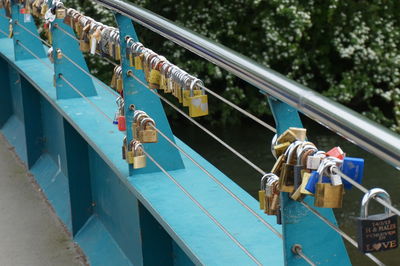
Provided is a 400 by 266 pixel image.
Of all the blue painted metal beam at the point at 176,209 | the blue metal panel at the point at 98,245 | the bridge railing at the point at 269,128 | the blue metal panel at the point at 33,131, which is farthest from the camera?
the blue metal panel at the point at 33,131

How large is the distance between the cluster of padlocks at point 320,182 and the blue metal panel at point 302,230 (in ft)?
0.18

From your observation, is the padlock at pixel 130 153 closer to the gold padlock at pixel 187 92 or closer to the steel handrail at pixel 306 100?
A: the gold padlock at pixel 187 92

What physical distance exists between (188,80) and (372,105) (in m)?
12.0

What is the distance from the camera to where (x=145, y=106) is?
3359 millimetres

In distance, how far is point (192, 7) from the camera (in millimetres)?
13633

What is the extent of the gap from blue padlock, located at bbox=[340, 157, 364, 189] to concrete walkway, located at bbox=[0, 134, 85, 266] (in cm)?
241

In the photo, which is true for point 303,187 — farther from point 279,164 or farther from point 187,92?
point 187,92

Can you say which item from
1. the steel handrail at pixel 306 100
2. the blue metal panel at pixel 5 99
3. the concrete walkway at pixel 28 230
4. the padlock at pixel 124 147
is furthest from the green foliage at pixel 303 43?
the steel handrail at pixel 306 100

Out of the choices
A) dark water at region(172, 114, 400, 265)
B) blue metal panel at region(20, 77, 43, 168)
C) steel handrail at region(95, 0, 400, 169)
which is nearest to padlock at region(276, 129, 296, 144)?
steel handrail at region(95, 0, 400, 169)

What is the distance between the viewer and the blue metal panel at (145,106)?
10.9 ft

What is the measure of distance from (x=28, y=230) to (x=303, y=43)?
33.6ft

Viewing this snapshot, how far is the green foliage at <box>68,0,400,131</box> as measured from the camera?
1330 centimetres

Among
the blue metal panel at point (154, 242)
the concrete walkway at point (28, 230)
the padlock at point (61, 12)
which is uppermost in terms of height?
the padlock at point (61, 12)

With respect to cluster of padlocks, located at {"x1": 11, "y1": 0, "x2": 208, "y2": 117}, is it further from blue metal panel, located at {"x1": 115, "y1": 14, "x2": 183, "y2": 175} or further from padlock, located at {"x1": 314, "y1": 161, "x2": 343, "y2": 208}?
padlock, located at {"x1": 314, "y1": 161, "x2": 343, "y2": 208}
